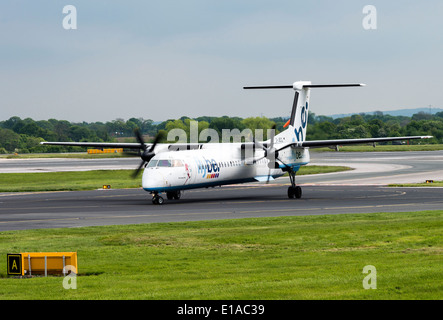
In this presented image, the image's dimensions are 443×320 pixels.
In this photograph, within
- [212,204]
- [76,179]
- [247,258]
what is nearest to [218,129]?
[76,179]

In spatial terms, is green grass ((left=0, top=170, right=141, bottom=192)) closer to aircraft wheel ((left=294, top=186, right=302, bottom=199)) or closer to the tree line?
the tree line

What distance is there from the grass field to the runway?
8046 mm

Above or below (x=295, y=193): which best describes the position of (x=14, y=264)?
above

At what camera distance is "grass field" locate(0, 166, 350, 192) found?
60.8 m

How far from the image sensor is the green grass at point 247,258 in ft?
47.1

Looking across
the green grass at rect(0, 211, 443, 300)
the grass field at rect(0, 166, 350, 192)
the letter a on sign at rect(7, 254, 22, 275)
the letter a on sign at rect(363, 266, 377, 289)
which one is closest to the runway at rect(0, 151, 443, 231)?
the green grass at rect(0, 211, 443, 300)

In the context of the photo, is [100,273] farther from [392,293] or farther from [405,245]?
[405,245]

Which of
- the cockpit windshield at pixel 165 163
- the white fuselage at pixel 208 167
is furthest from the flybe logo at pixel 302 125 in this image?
the cockpit windshield at pixel 165 163

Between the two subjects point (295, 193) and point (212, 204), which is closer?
point (212, 204)

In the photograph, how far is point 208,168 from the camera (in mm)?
40656

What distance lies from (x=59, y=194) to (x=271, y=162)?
55.7ft

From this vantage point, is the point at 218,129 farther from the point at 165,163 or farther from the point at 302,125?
the point at 165,163

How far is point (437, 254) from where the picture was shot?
1922 centimetres

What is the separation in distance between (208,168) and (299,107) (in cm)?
946
